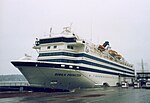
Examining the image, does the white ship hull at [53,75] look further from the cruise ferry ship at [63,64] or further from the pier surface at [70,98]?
the pier surface at [70,98]

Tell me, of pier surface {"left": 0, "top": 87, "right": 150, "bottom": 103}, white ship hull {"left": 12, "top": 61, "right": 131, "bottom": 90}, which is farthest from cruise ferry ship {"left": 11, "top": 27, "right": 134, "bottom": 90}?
pier surface {"left": 0, "top": 87, "right": 150, "bottom": 103}

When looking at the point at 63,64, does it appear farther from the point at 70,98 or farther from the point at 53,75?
the point at 70,98

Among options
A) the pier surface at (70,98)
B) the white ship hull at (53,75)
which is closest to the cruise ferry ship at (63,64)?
the white ship hull at (53,75)

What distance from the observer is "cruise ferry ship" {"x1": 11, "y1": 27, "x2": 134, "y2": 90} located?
3195 cm

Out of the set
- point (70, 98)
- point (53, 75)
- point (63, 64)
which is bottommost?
point (70, 98)

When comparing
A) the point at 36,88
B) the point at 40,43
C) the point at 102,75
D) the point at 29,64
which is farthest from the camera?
the point at 102,75

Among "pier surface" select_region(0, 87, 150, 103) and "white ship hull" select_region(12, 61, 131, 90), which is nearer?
"pier surface" select_region(0, 87, 150, 103)

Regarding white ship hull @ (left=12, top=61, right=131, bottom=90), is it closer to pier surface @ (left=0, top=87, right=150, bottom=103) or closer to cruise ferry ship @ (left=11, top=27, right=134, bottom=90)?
cruise ferry ship @ (left=11, top=27, right=134, bottom=90)

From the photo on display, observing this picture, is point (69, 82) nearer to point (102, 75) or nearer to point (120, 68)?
point (102, 75)

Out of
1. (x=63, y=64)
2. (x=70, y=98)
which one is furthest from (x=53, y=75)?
(x=70, y=98)

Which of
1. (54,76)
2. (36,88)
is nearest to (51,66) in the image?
(54,76)

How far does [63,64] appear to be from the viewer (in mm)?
32844

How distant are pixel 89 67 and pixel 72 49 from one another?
5261 mm

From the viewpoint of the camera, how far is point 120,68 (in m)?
66.4
